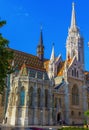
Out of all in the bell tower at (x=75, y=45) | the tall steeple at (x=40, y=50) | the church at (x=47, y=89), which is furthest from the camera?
the bell tower at (x=75, y=45)

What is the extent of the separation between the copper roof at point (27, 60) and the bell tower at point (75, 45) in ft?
31.7

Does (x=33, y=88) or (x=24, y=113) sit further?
(x=33, y=88)

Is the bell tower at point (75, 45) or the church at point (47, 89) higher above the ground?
the bell tower at point (75, 45)

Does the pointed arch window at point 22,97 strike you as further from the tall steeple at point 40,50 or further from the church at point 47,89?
the tall steeple at point 40,50

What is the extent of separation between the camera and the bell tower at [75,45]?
6825cm

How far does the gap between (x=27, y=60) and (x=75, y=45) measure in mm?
17186

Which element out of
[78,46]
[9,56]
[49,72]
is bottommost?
[9,56]

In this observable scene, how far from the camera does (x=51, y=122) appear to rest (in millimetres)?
48312

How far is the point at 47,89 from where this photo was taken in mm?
50812

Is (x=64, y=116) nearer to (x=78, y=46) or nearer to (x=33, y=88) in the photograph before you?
(x=33, y=88)

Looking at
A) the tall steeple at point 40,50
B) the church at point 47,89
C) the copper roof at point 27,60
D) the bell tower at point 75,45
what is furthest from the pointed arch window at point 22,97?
the bell tower at point 75,45

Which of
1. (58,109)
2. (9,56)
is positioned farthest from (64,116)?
(9,56)

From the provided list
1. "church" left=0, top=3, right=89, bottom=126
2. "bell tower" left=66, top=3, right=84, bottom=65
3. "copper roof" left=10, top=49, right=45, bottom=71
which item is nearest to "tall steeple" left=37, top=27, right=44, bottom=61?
"church" left=0, top=3, right=89, bottom=126

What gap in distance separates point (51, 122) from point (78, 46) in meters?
28.0
